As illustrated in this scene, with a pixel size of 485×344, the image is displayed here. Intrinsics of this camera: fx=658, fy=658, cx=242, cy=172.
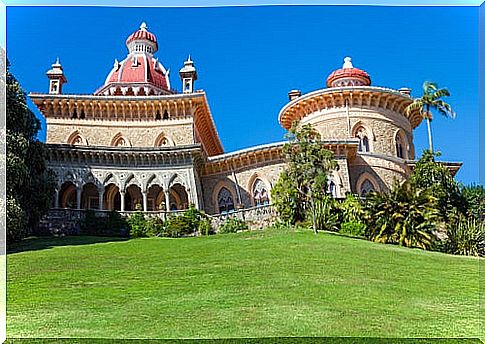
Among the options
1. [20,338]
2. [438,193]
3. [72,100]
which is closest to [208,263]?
[20,338]

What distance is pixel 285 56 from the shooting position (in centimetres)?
1321

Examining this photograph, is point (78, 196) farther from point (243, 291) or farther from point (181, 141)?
point (243, 291)

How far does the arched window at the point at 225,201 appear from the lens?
18.5 meters

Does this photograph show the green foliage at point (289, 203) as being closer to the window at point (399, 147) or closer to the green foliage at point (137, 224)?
the green foliage at point (137, 224)

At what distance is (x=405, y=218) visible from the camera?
43.5 ft

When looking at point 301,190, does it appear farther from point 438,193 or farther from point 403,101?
point 403,101

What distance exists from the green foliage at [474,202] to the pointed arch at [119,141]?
10.4 metres

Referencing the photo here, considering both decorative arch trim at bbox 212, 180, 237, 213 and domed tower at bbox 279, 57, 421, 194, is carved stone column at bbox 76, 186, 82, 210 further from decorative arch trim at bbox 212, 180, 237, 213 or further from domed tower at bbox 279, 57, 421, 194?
domed tower at bbox 279, 57, 421, 194

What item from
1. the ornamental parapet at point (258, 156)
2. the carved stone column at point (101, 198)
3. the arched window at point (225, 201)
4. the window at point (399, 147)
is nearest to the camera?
the carved stone column at point (101, 198)

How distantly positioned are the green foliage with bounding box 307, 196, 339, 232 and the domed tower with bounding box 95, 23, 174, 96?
380 inches

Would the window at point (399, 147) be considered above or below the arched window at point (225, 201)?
above

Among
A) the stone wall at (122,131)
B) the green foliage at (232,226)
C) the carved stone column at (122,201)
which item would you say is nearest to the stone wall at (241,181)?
Answer: the stone wall at (122,131)

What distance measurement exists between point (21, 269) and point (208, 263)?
281 cm

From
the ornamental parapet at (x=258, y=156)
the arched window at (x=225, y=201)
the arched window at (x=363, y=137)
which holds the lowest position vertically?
the arched window at (x=225, y=201)
